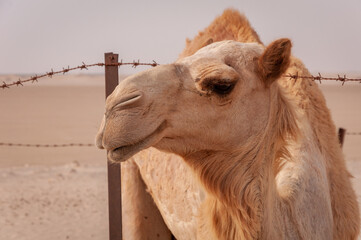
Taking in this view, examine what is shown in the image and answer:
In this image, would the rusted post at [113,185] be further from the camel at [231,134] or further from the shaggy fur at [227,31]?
the shaggy fur at [227,31]

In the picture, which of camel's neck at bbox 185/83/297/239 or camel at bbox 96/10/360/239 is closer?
camel at bbox 96/10/360/239

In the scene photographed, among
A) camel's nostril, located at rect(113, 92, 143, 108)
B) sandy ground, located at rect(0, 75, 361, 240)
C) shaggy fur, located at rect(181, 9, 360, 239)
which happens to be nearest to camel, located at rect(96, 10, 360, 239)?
camel's nostril, located at rect(113, 92, 143, 108)

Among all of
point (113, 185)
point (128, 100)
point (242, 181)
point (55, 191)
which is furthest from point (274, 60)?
point (55, 191)

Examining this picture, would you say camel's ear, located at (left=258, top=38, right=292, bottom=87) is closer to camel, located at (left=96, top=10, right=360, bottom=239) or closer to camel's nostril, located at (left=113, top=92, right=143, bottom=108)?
camel, located at (left=96, top=10, right=360, bottom=239)

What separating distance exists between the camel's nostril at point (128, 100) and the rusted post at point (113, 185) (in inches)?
48.2

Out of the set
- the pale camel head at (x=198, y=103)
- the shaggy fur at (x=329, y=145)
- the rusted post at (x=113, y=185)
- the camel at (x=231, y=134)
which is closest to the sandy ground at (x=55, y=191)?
the rusted post at (x=113, y=185)

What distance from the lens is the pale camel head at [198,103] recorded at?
2.14 meters

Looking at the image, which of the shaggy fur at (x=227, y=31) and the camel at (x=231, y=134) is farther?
the shaggy fur at (x=227, y=31)

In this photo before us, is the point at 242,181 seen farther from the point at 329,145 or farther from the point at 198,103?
the point at 329,145

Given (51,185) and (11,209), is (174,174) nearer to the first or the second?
(11,209)

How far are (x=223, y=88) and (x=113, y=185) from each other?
4.98 ft

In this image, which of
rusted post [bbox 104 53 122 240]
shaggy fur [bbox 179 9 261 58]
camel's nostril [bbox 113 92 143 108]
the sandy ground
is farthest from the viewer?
the sandy ground

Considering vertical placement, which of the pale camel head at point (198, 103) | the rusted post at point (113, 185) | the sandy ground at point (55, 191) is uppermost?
the pale camel head at point (198, 103)

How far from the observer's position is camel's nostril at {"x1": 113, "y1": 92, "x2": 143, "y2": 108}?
2113mm
